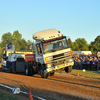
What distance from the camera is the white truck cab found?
13297 mm

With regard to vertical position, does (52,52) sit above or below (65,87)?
above

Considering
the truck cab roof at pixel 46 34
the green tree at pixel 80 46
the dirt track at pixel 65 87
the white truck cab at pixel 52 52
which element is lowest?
the dirt track at pixel 65 87

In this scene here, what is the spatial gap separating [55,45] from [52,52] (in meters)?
0.65

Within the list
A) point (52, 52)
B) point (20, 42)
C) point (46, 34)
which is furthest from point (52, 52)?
point (20, 42)

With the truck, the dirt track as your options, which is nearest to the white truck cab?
the truck

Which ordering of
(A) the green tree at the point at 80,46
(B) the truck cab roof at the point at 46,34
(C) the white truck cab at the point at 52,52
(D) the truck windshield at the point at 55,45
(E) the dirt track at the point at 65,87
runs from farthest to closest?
(A) the green tree at the point at 80,46, (B) the truck cab roof at the point at 46,34, (D) the truck windshield at the point at 55,45, (C) the white truck cab at the point at 52,52, (E) the dirt track at the point at 65,87

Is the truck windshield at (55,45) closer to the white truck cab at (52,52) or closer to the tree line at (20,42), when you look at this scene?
the white truck cab at (52,52)

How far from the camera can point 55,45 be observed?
13.6 meters

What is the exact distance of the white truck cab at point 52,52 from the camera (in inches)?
523

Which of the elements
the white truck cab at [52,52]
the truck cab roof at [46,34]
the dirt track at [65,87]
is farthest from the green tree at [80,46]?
the dirt track at [65,87]

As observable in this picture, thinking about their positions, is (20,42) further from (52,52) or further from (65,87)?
(65,87)

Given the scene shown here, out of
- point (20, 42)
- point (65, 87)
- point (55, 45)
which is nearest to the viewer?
point (65, 87)

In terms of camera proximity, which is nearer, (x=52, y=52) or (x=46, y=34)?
(x=52, y=52)

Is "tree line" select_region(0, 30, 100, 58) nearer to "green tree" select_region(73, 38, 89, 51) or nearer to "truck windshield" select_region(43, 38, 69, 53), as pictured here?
"green tree" select_region(73, 38, 89, 51)
